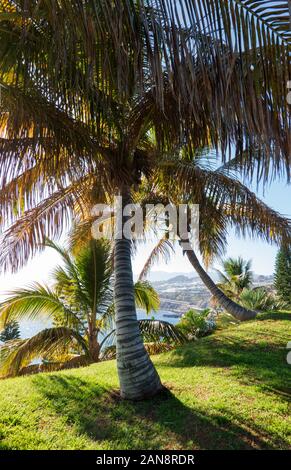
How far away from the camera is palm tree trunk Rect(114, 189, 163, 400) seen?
3957 millimetres

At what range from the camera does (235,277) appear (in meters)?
19.5

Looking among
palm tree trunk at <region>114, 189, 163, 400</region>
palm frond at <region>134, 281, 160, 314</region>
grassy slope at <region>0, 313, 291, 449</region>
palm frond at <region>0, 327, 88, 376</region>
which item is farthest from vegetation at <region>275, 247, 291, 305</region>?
palm tree trunk at <region>114, 189, 163, 400</region>

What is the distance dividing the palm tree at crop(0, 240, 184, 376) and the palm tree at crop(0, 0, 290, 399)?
7.83 ft

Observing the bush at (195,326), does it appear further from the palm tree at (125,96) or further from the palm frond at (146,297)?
the palm tree at (125,96)

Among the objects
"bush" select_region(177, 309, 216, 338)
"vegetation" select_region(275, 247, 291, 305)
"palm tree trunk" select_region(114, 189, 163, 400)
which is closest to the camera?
"palm tree trunk" select_region(114, 189, 163, 400)

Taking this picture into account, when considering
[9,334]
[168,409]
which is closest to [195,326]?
[168,409]

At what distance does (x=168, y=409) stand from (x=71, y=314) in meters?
5.05

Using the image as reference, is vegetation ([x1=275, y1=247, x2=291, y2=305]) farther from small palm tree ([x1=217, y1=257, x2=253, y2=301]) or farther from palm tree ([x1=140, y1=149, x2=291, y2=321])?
palm tree ([x1=140, y1=149, x2=291, y2=321])

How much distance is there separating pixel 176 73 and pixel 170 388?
3942 mm

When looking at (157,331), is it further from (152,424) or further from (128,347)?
(152,424)

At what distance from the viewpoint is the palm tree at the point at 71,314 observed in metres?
7.32

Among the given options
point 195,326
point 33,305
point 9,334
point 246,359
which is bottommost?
point 9,334

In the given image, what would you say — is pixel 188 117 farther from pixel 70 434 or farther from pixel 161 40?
pixel 70 434

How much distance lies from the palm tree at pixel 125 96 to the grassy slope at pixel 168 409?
0.50m
